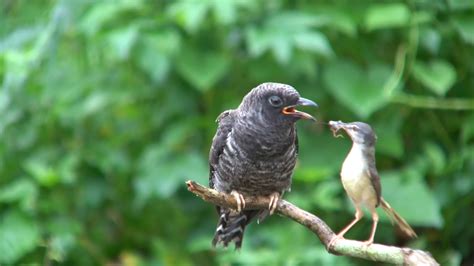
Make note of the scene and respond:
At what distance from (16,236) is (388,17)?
7.69 ft

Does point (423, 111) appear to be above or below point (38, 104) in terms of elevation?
below

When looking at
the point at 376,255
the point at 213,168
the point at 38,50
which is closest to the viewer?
the point at 376,255

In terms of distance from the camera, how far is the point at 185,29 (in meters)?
4.61

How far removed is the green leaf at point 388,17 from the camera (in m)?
4.25

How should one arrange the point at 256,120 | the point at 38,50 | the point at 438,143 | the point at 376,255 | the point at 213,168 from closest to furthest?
the point at 376,255
the point at 256,120
the point at 213,168
the point at 38,50
the point at 438,143

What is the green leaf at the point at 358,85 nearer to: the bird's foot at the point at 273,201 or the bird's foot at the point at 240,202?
the bird's foot at the point at 273,201

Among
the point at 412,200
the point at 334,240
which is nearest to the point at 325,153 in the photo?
the point at 412,200

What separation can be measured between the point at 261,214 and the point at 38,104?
238 centimetres

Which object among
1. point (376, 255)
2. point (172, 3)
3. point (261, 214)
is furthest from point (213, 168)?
point (172, 3)

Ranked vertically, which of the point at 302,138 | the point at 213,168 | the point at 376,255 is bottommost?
the point at 376,255

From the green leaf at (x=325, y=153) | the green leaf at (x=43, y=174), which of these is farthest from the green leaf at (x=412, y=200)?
the green leaf at (x=43, y=174)

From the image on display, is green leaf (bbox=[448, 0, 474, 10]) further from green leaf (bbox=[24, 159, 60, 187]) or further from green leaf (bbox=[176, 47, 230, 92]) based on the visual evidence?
green leaf (bbox=[24, 159, 60, 187])

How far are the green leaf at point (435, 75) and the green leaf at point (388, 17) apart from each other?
0.90 feet

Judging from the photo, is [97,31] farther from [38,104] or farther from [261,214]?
[261,214]
